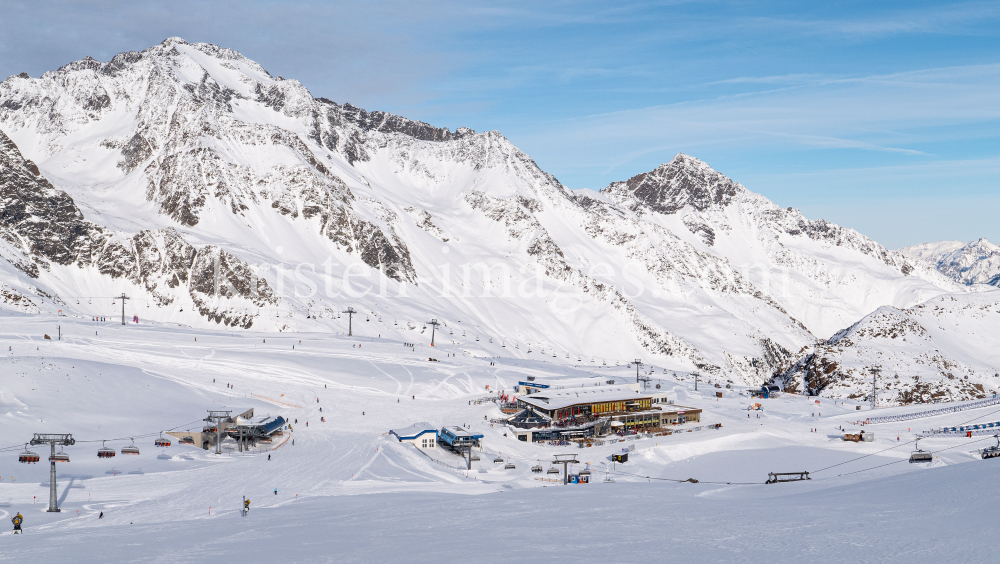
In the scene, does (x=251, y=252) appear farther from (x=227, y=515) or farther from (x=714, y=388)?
(x=227, y=515)

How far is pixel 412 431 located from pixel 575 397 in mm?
20224

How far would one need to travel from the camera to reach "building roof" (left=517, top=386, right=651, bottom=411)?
66.9 metres

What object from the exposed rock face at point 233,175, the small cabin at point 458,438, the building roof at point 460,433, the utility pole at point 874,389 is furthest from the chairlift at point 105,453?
the exposed rock face at point 233,175

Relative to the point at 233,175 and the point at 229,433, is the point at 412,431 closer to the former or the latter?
the point at 229,433

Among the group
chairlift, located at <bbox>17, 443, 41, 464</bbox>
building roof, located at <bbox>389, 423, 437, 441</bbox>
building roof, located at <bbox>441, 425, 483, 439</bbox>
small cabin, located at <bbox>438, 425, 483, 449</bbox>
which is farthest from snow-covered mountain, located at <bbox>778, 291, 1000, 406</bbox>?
chairlift, located at <bbox>17, 443, 41, 464</bbox>

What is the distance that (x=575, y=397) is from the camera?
70.2 meters

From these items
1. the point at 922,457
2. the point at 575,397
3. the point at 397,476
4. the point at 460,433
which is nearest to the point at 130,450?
the point at 397,476

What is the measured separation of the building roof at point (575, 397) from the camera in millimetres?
66938

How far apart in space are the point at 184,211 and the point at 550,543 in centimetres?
16175

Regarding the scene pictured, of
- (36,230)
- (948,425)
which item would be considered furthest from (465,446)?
(36,230)

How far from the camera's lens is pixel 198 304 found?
130 meters

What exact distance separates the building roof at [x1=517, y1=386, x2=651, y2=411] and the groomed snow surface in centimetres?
564

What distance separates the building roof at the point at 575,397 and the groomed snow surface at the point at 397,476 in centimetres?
564

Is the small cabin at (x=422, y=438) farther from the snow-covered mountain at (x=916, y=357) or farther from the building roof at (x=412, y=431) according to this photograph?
the snow-covered mountain at (x=916, y=357)
